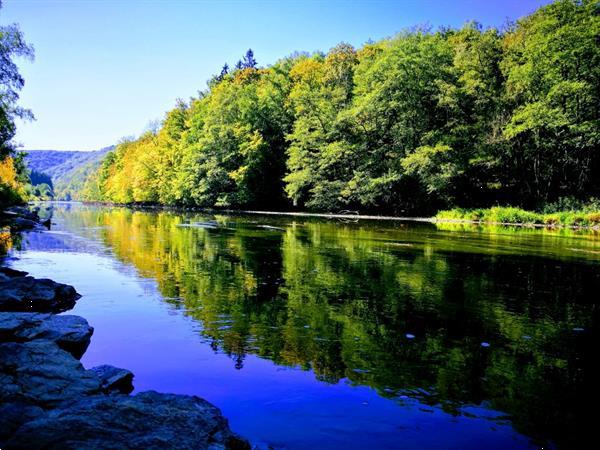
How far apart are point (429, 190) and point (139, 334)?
1751 inches

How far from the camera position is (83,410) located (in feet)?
13.7

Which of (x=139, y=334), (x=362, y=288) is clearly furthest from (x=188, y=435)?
(x=362, y=288)

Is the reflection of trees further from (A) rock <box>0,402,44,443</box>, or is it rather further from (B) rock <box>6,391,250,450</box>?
(A) rock <box>0,402,44,443</box>

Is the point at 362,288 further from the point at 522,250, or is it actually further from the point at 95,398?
the point at 522,250

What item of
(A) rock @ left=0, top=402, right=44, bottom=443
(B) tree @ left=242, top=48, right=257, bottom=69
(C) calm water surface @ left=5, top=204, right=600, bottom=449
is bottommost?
(C) calm water surface @ left=5, top=204, right=600, bottom=449

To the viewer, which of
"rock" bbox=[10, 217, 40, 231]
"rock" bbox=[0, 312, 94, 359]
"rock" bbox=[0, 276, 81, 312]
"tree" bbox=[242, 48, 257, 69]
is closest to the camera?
"rock" bbox=[0, 312, 94, 359]

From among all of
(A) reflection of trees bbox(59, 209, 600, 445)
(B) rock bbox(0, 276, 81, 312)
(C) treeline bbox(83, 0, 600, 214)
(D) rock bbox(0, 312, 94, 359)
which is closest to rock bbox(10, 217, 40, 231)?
(A) reflection of trees bbox(59, 209, 600, 445)

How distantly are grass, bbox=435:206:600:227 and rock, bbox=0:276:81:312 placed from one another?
40.6 m

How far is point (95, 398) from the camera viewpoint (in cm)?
465

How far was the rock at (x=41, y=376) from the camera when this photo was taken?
4.69m

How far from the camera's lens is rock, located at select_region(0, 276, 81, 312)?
937 centimetres

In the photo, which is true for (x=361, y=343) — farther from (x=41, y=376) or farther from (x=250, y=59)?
(x=250, y=59)

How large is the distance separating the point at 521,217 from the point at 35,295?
42.4m

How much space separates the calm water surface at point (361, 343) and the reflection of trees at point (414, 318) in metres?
0.04
